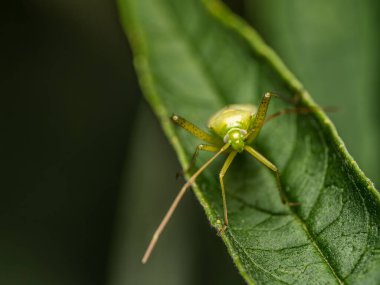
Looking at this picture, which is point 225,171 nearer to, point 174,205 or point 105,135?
point 174,205

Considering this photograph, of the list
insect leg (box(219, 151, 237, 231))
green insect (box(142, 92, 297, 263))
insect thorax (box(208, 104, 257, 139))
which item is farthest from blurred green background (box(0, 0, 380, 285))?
insect thorax (box(208, 104, 257, 139))

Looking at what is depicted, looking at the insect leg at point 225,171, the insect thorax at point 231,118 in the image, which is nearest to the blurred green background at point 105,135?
the insect leg at point 225,171

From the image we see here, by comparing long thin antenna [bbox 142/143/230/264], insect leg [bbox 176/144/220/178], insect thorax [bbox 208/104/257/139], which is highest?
insect thorax [bbox 208/104/257/139]

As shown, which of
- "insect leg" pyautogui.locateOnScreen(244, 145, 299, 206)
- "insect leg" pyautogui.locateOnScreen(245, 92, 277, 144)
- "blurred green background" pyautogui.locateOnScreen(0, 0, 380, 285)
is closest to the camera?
"insect leg" pyautogui.locateOnScreen(244, 145, 299, 206)

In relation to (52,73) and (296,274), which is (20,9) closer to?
(52,73)

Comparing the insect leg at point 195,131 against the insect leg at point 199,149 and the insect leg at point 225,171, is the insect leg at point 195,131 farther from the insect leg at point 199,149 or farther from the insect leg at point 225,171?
the insect leg at point 225,171

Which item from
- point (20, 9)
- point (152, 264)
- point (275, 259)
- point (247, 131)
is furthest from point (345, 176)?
point (20, 9)

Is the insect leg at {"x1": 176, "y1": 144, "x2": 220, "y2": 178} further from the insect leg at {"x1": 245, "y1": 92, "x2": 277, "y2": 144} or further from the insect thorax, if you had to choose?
the insect leg at {"x1": 245, "y1": 92, "x2": 277, "y2": 144}
